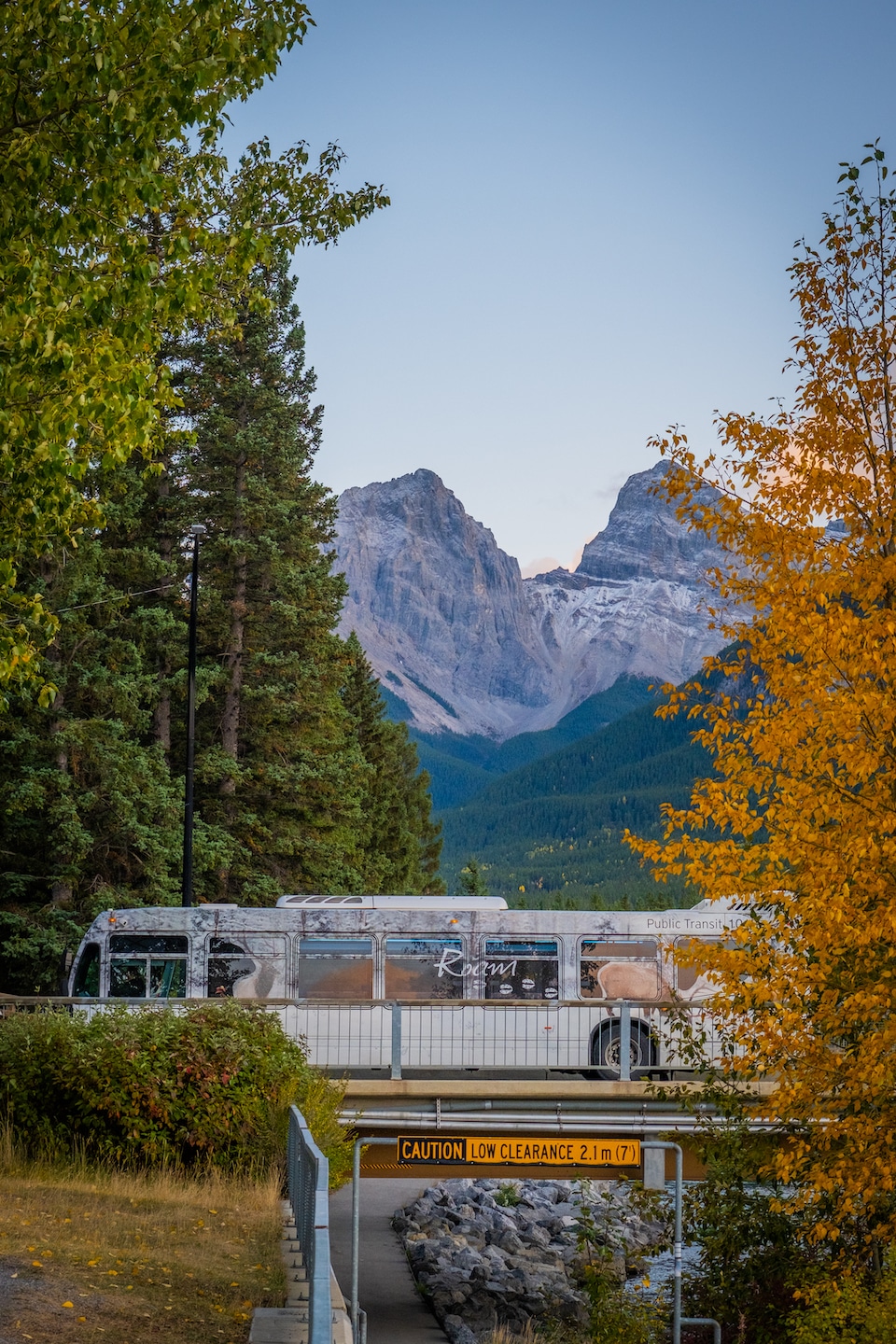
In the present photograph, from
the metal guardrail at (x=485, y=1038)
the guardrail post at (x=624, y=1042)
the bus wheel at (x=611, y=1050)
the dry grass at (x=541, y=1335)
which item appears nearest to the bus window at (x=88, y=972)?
the metal guardrail at (x=485, y=1038)

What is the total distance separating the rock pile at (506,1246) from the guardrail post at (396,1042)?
302 cm

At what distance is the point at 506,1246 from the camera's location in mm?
24000

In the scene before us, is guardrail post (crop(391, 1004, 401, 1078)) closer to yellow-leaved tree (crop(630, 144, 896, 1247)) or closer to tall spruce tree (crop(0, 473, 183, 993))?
yellow-leaved tree (crop(630, 144, 896, 1247))

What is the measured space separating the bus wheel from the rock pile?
1.95 metres

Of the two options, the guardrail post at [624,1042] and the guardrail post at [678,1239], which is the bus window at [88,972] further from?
the guardrail post at [678,1239]

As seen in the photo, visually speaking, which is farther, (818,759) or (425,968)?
(425,968)

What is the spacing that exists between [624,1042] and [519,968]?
5.93 m

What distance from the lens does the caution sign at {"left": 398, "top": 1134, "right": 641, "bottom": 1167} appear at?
13.1 metres

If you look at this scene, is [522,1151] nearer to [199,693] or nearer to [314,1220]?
[314,1220]

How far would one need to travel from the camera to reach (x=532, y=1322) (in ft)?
63.8

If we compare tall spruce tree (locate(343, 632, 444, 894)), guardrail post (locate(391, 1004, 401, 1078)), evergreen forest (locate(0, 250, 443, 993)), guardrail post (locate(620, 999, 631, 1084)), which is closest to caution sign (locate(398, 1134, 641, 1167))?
guardrail post (locate(620, 999, 631, 1084))

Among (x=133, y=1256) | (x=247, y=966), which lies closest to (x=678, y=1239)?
(x=133, y=1256)

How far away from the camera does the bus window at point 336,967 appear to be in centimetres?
2475

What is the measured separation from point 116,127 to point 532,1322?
54.1ft
